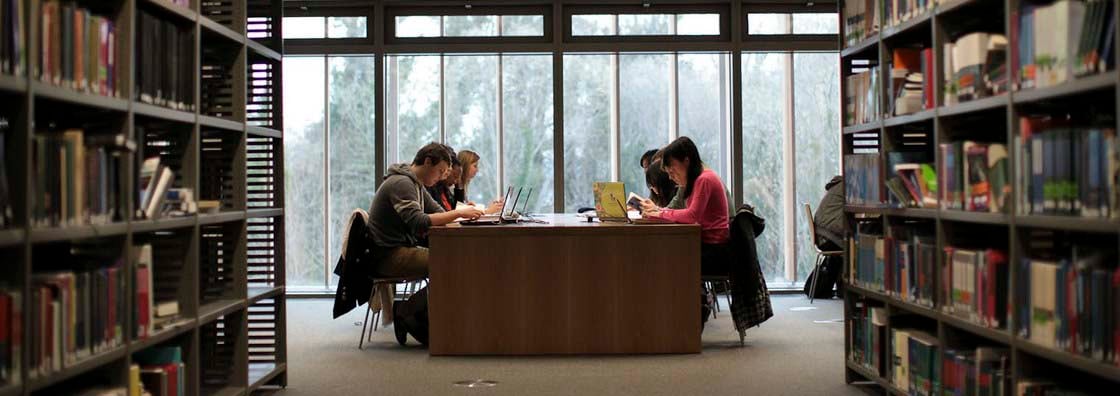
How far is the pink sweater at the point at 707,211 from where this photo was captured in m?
5.65

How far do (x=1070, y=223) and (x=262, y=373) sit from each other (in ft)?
10.8

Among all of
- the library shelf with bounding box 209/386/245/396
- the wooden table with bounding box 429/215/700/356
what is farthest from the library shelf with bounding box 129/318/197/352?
the wooden table with bounding box 429/215/700/356

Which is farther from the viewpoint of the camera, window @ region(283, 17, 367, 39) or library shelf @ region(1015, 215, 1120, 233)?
window @ region(283, 17, 367, 39)

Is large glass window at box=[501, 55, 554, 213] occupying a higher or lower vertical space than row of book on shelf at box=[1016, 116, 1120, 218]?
higher

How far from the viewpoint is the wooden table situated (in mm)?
5406

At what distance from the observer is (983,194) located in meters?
3.25

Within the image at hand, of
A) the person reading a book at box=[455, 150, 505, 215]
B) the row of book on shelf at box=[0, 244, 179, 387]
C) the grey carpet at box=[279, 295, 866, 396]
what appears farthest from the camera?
the person reading a book at box=[455, 150, 505, 215]

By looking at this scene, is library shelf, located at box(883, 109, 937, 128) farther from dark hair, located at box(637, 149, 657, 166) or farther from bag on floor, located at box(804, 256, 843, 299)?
bag on floor, located at box(804, 256, 843, 299)

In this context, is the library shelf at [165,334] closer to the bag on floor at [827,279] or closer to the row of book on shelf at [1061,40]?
the row of book on shelf at [1061,40]

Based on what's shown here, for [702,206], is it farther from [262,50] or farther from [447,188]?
[262,50]

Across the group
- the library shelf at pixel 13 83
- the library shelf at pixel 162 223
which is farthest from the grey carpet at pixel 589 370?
the library shelf at pixel 13 83

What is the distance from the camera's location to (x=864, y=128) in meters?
4.34

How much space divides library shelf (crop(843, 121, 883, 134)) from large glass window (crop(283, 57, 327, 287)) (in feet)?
18.7

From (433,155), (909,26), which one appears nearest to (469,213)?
(433,155)
